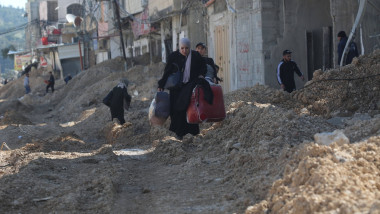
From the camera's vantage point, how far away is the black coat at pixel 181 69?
874cm

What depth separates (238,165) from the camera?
640 centimetres

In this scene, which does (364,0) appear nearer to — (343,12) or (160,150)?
(343,12)

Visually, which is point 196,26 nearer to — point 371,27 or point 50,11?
point 371,27

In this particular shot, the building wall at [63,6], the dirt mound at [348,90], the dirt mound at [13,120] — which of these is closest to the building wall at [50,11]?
the building wall at [63,6]

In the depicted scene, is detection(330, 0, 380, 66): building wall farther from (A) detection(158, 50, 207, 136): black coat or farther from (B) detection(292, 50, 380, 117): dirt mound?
(A) detection(158, 50, 207, 136): black coat

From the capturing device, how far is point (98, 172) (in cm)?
684

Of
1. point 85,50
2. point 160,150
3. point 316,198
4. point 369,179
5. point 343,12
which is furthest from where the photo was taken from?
point 85,50

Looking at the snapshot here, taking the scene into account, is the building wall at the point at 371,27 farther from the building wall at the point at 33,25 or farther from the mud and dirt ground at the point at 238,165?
the building wall at the point at 33,25

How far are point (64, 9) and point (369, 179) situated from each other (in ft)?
188

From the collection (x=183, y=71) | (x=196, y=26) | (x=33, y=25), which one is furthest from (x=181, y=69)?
(x=33, y=25)

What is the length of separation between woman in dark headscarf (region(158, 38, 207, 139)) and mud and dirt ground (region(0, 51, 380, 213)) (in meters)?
0.42

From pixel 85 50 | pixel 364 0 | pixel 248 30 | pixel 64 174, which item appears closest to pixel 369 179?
pixel 64 174

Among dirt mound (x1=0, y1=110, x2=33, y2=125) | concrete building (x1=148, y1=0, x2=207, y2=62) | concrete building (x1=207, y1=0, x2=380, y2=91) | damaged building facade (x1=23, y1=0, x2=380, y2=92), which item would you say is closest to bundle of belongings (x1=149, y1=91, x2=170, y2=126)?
damaged building facade (x1=23, y1=0, x2=380, y2=92)

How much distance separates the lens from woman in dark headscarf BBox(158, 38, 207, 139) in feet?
28.5
